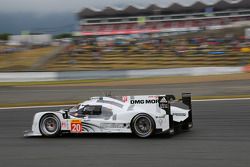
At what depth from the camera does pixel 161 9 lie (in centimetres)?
9769

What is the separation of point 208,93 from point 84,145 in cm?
1114

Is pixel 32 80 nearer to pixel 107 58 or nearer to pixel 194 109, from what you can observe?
pixel 107 58

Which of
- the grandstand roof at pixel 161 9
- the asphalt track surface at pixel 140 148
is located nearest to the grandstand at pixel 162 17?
the grandstand roof at pixel 161 9

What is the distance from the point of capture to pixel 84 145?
8266mm

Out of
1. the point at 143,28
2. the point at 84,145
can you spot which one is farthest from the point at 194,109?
the point at 143,28

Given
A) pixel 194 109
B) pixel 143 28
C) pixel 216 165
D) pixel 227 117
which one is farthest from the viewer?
pixel 143 28

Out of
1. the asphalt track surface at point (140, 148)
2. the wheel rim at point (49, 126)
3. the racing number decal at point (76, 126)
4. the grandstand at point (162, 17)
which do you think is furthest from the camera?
the grandstand at point (162, 17)

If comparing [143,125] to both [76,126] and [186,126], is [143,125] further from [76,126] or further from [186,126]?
[76,126]

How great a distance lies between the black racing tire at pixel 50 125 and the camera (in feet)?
30.2

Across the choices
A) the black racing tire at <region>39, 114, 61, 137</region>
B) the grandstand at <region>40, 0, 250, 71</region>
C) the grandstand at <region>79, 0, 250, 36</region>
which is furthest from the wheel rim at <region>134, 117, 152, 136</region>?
the grandstand at <region>79, 0, 250, 36</region>

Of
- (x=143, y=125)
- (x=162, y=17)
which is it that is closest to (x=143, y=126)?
(x=143, y=125)

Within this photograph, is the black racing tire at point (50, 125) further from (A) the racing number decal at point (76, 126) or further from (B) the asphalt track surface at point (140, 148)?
(A) the racing number decal at point (76, 126)

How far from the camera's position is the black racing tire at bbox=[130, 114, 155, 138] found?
8.38 metres

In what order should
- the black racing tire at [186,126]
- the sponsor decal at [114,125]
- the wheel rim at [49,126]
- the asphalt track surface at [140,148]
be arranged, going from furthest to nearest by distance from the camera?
the wheel rim at [49,126] → the black racing tire at [186,126] → the sponsor decal at [114,125] → the asphalt track surface at [140,148]
